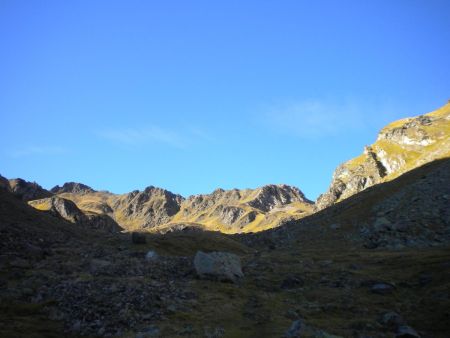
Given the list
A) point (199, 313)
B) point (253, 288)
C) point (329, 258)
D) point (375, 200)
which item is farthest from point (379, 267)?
point (375, 200)

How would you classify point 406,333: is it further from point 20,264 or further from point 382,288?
point 20,264

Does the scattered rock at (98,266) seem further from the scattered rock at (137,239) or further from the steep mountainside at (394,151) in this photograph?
the steep mountainside at (394,151)

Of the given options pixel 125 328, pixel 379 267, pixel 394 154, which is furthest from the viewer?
pixel 394 154

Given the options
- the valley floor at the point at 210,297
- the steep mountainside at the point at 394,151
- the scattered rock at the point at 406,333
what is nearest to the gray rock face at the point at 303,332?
the valley floor at the point at 210,297

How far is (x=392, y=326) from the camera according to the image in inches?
1118

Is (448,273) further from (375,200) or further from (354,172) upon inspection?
(354,172)

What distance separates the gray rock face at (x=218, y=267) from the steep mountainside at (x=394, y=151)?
4629 inches

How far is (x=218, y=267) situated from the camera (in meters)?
41.0

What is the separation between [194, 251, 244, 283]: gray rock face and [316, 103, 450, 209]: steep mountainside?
11757 centimetres

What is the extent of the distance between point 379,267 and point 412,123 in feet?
459

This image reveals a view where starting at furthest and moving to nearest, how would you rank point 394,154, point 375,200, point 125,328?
point 394,154
point 375,200
point 125,328

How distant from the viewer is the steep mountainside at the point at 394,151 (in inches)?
6166

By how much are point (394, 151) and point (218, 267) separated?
484 ft

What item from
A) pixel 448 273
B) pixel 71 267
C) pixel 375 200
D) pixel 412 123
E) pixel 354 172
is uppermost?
pixel 412 123
